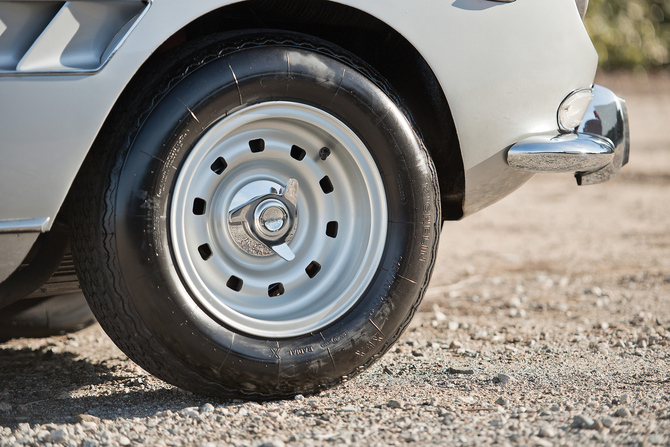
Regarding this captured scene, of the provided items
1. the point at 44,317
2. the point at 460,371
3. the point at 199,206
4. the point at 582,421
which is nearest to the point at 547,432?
the point at 582,421

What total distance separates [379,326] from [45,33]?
1.37m

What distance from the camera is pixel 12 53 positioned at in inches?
73.4

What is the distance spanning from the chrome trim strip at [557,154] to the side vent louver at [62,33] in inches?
53.7

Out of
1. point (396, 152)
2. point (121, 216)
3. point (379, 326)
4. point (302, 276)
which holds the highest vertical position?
point (396, 152)

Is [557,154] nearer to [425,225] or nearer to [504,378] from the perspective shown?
[425,225]

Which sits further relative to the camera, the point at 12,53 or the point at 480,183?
the point at 480,183

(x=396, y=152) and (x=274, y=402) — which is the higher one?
(x=396, y=152)

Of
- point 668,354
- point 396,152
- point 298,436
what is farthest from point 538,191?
point 298,436

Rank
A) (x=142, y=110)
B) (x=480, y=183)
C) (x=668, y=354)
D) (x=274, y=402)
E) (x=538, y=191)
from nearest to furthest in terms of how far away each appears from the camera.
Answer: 1. (x=142, y=110)
2. (x=274, y=402)
3. (x=480, y=183)
4. (x=668, y=354)
5. (x=538, y=191)

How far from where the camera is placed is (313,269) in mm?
2344

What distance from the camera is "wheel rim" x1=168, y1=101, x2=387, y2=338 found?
212 cm

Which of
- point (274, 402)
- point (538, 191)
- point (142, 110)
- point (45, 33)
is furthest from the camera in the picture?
point (538, 191)

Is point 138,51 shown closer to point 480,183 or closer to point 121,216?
point 121,216

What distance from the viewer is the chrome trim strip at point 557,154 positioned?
234cm
